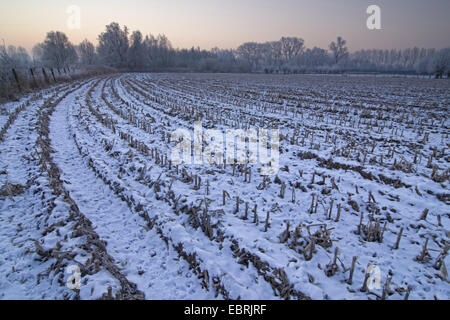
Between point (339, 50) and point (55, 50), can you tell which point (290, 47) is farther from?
point (55, 50)

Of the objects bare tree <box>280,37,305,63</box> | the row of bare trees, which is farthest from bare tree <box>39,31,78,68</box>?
bare tree <box>280,37,305,63</box>

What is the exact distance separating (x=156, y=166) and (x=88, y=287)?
4148mm

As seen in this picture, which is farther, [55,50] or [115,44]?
[115,44]

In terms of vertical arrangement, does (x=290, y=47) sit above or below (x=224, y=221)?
above

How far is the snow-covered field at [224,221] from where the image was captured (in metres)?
3.38

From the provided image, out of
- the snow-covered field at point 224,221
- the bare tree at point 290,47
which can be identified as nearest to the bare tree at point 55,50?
Answer: the snow-covered field at point 224,221

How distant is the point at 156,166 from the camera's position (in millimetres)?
7055

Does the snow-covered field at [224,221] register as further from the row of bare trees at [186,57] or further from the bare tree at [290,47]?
the bare tree at [290,47]

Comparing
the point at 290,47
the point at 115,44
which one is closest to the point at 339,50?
the point at 290,47

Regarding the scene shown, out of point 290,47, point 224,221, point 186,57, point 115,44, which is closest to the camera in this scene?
point 224,221

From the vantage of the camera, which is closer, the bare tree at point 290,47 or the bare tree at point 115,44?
the bare tree at point 115,44

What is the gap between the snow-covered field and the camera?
11.1 ft

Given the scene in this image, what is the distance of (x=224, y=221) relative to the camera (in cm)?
469
